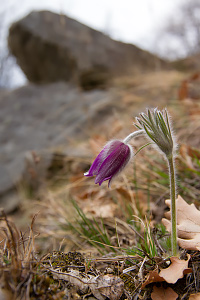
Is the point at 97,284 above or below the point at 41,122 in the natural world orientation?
above

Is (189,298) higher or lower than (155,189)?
higher

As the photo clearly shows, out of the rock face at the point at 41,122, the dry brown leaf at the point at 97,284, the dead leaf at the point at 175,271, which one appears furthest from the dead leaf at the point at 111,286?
the rock face at the point at 41,122

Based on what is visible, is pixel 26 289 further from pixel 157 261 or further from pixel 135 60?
pixel 135 60

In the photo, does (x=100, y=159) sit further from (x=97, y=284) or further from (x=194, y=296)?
(x=194, y=296)

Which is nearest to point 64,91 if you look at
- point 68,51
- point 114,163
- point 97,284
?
point 68,51

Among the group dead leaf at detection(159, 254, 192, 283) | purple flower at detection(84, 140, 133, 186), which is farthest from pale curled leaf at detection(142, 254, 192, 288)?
purple flower at detection(84, 140, 133, 186)

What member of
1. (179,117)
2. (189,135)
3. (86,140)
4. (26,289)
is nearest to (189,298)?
(26,289)

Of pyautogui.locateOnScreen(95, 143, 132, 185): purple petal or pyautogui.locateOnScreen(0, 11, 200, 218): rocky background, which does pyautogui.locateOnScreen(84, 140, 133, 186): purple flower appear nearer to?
pyautogui.locateOnScreen(95, 143, 132, 185): purple petal
